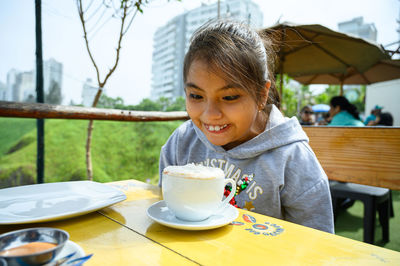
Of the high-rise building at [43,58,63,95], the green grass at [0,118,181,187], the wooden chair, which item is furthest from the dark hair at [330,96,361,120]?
the high-rise building at [43,58,63,95]

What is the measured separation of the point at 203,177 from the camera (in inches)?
23.6

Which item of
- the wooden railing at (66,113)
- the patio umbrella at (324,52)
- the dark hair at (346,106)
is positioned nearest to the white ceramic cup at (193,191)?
the wooden railing at (66,113)

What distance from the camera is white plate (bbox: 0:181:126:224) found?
620 mm

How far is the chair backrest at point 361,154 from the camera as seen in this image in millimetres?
1253

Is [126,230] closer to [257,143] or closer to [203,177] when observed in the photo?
[203,177]

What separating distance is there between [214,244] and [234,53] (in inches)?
31.5

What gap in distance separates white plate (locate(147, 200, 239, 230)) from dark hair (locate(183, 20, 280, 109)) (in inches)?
21.6

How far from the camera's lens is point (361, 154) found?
53.9 inches

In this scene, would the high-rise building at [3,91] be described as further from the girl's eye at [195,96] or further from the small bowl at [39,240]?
the small bowl at [39,240]

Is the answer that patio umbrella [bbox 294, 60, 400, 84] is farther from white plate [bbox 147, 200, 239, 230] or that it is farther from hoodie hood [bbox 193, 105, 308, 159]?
white plate [bbox 147, 200, 239, 230]

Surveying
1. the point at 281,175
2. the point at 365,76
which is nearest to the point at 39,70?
the point at 281,175

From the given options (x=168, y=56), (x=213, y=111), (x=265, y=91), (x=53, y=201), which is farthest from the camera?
(x=168, y=56)

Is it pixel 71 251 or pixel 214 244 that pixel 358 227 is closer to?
pixel 214 244

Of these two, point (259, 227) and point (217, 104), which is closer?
point (259, 227)
